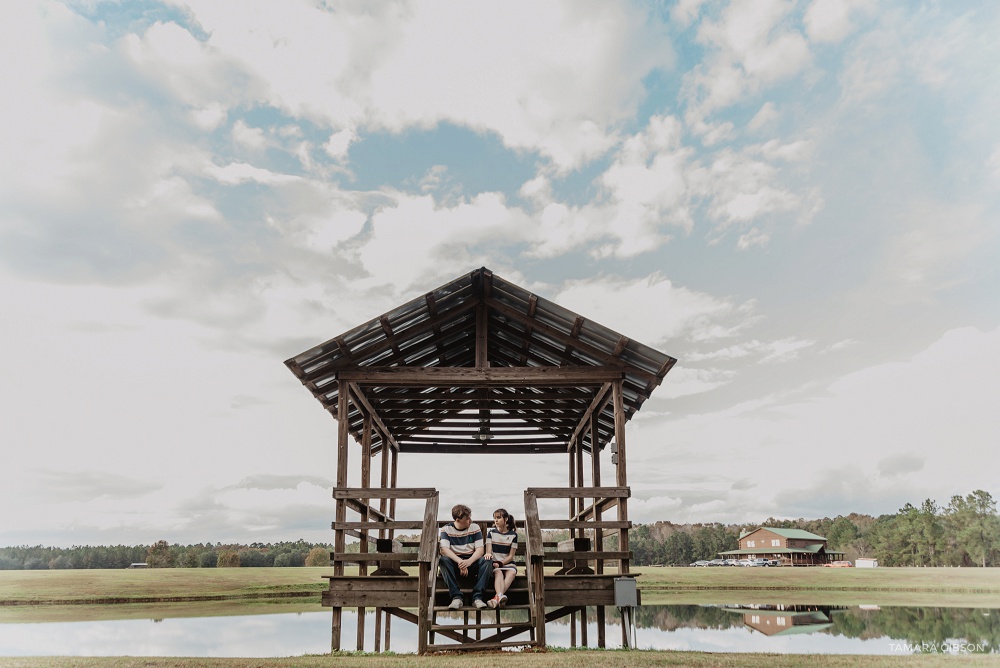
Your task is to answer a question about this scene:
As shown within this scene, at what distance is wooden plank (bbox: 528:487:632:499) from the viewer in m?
12.0

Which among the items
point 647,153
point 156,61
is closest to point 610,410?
point 156,61

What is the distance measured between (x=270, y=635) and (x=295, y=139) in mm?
37416

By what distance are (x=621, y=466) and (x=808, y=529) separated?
108820 millimetres

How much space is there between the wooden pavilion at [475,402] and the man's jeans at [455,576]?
8.2 inches

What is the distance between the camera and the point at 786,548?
307 feet

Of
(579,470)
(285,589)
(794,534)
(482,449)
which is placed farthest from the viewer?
(794,534)

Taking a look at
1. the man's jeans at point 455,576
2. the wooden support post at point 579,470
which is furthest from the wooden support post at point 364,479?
the wooden support post at point 579,470

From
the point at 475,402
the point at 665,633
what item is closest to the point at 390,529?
the point at 475,402

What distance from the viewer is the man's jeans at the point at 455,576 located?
1011 cm

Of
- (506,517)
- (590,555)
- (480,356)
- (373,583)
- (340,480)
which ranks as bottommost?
(373,583)

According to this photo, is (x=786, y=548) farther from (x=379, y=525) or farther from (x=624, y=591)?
(x=379, y=525)

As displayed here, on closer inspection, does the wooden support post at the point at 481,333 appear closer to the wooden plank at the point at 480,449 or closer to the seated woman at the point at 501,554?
the seated woman at the point at 501,554

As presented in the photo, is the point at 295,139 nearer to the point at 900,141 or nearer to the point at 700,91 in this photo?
the point at 700,91

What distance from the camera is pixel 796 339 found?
6869 cm
